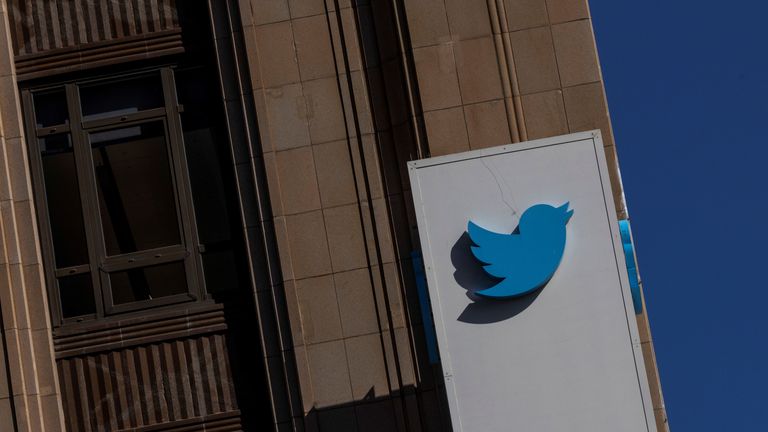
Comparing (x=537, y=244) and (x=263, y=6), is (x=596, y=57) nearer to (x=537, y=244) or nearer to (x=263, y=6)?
(x=537, y=244)

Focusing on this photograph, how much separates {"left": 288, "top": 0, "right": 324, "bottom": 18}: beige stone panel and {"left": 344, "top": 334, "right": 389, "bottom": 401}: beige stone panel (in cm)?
361

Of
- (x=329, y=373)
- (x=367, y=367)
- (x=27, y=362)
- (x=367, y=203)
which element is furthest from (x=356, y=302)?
(x=27, y=362)

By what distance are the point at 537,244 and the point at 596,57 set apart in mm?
2550

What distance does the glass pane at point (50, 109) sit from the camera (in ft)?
52.6

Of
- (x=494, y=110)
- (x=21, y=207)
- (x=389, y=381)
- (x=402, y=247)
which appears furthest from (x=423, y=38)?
(x=21, y=207)

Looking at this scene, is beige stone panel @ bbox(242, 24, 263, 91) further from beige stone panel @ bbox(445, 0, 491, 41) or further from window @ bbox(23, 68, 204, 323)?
beige stone panel @ bbox(445, 0, 491, 41)

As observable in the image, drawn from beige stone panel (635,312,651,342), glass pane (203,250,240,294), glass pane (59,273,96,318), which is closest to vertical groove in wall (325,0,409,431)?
glass pane (203,250,240,294)

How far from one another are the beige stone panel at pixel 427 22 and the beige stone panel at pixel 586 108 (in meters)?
1.47

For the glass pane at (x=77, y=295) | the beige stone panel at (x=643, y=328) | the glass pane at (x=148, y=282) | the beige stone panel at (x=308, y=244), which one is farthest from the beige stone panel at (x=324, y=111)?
the beige stone panel at (x=643, y=328)

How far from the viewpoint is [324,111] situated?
15.2 meters

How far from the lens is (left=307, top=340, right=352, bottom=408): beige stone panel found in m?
14.6

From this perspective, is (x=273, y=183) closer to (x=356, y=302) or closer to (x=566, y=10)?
(x=356, y=302)

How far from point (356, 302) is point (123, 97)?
3774 millimetres

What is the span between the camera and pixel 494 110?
1477 centimetres
